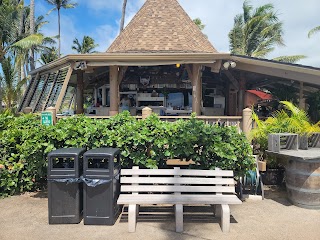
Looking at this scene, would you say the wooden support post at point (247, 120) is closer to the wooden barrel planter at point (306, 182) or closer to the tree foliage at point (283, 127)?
the tree foliage at point (283, 127)

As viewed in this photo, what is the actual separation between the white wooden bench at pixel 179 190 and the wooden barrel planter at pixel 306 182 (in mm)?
1487

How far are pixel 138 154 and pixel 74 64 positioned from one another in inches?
240

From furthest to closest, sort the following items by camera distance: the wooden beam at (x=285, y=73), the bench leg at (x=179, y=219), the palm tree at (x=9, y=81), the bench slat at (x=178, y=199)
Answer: the palm tree at (x=9, y=81) → the wooden beam at (x=285, y=73) → the bench slat at (x=178, y=199) → the bench leg at (x=179, y=219)

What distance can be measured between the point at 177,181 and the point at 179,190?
16cm

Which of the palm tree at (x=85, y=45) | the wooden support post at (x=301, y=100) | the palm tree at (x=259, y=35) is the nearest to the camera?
the wooden support post at (x=301, y=100)

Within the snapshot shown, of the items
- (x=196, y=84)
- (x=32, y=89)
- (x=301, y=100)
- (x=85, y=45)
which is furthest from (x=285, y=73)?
(x=85, y=45)

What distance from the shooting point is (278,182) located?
6.35m

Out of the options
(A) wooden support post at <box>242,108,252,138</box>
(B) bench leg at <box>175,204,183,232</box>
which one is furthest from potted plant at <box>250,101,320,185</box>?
(B) bench leg at <box>175,204,183,232</box>

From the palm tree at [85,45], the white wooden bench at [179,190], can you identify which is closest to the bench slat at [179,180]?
the white wooden bench at [179,190]

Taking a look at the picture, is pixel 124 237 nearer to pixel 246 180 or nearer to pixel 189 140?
pixel 189 140

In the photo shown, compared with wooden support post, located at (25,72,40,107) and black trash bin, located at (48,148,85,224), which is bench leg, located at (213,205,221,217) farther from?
wooden support post, located at (25,72,40,107)

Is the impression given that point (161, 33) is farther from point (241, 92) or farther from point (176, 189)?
point (176, 189)

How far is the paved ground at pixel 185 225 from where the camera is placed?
3.86m

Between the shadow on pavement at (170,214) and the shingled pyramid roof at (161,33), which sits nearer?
the shadow on pavement at (170,214)
